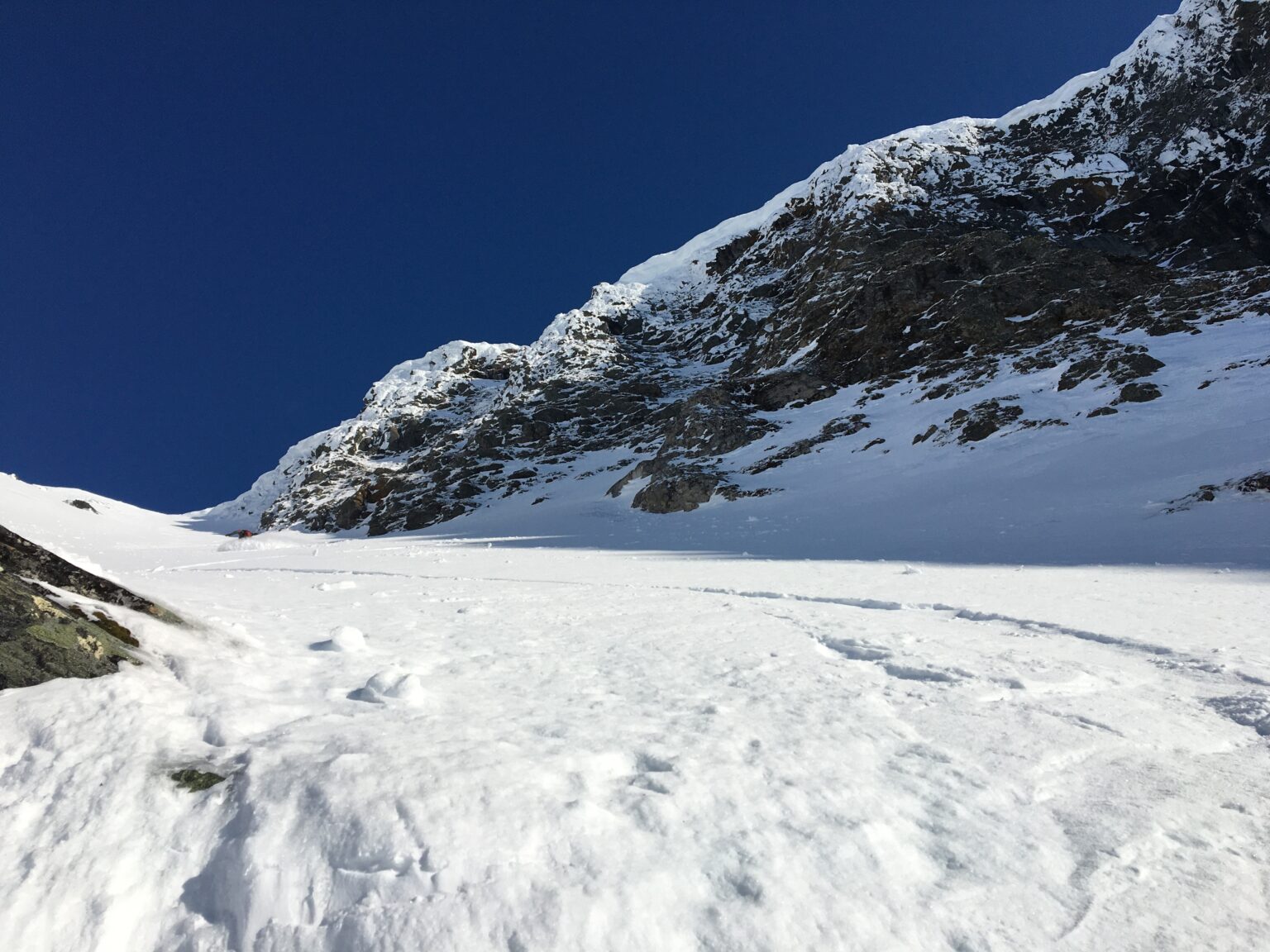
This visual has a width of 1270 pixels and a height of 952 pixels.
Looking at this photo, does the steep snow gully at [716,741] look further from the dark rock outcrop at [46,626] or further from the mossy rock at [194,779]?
the dark rock outcrop at [46,626]

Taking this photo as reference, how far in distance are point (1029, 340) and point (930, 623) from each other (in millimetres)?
40382

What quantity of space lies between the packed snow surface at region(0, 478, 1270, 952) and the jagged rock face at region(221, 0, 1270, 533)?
2338 centimetres

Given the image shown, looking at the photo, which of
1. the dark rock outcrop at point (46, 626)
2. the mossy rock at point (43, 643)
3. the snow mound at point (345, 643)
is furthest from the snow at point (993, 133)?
the mossy rock at point (43, 643)

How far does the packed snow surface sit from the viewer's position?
195 centimetres

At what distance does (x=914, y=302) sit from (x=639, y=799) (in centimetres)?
5585

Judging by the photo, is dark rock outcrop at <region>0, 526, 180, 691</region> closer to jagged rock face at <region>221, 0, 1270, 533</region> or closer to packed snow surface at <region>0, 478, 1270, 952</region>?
packed snow surface at <region>0, 478, 1270, 952</region>

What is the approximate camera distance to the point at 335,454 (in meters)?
112

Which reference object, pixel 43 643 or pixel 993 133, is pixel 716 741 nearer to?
pixel 43 643

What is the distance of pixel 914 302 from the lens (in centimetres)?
5047

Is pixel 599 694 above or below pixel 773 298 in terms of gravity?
below

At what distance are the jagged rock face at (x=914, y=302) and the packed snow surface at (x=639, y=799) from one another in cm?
2338

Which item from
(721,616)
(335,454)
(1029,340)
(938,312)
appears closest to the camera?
(721,616)

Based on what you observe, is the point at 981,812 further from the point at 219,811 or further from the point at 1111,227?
the point at 1111,227

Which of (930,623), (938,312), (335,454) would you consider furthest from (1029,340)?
(335,454)
